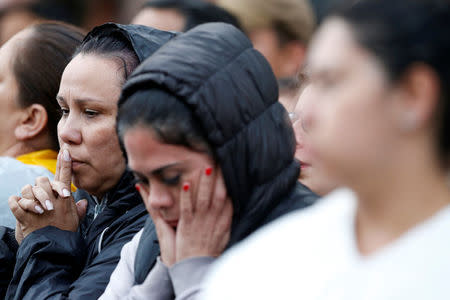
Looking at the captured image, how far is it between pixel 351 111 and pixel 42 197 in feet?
6.19

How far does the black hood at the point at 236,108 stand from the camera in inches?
85.0

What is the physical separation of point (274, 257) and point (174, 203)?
729 mm

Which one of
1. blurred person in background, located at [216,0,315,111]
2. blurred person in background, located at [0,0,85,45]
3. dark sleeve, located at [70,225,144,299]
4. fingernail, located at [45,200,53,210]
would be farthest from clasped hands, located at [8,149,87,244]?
blurred person in background, located at [0,0,85,45]

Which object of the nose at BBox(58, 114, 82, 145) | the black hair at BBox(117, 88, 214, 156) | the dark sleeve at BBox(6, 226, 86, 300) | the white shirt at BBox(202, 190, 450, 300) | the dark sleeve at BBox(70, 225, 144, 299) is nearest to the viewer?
the white shirt at BBox(202, 190, 450, 300)

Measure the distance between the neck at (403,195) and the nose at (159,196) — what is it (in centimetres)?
87

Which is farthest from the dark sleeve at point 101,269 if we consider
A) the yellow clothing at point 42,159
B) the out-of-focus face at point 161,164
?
the yellow clothing at point 42,159

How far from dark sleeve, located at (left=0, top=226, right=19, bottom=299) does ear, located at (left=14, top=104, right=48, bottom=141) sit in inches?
25.4

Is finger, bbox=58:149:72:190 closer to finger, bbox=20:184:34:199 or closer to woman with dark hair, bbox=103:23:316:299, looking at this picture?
finger, bbox=20:184:34:199

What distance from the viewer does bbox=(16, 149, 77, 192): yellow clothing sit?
357 cm

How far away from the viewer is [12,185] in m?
3.40

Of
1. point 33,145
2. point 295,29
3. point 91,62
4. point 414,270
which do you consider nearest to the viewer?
point 414,270

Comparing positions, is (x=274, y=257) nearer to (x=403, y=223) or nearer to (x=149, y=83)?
(x=403, y=223)

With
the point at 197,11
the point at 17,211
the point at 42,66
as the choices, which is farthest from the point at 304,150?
the point at 197,11

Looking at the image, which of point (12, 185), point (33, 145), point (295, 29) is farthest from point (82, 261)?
point (295, 29)
